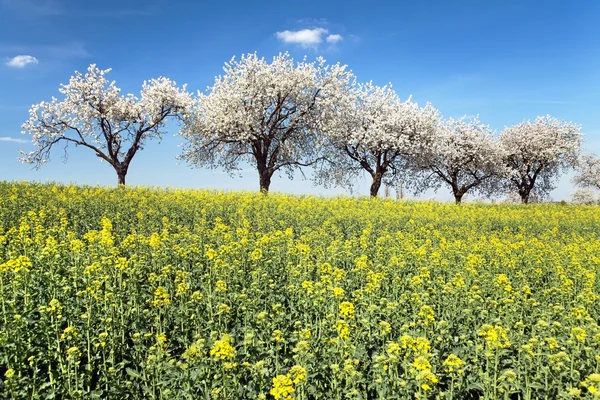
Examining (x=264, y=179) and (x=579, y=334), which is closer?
(x=579, y=334)

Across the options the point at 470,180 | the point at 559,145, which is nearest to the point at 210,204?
the point at 470,180

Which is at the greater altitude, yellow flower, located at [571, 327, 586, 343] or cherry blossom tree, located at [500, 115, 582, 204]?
cherry blossom tree, located at [500, 115, 582, 204]

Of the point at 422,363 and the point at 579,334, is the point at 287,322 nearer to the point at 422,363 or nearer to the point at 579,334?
the point at 422,363

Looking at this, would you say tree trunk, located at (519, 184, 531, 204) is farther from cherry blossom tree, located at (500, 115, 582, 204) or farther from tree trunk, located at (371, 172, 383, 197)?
tree trunk, located at (371, 172, 383, 197)

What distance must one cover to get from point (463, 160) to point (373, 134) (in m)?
14.0

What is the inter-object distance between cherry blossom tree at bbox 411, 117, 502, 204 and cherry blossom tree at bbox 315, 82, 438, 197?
11.9 feet

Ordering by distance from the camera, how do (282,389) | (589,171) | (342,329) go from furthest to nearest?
(589,171)
(342,329)
(282,389)

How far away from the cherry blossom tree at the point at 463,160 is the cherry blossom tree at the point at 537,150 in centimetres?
350

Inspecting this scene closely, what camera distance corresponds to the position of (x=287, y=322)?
7648 millimetres

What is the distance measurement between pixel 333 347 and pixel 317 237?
870 centimetres

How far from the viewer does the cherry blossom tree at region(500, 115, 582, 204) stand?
2021 inches

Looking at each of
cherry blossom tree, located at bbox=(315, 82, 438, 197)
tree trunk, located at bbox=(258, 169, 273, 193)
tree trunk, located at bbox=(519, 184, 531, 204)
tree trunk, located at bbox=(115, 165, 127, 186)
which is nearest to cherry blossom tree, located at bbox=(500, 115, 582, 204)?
tree trunk, located at bbox=(519, 184, 531, 204)

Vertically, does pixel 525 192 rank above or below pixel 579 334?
above

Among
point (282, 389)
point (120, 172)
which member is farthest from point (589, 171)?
point (282, 389)
